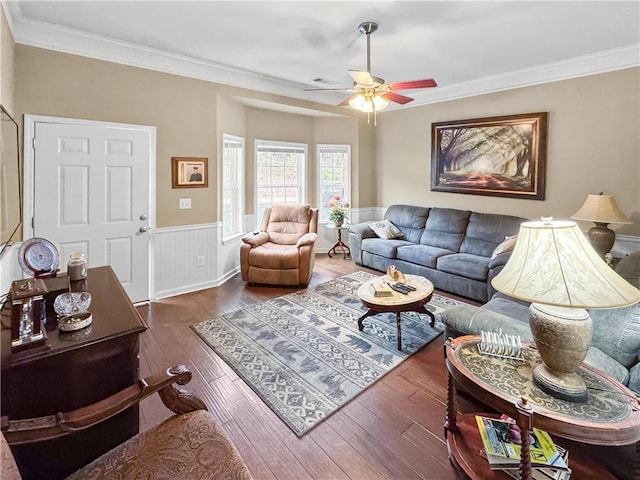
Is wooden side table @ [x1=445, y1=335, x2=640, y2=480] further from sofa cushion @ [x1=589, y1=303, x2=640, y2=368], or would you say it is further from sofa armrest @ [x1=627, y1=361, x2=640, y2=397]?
sofa cushion @ [x1=589, y1=303, x2=640, y2=368]

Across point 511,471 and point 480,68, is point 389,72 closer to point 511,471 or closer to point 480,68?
point 480,68

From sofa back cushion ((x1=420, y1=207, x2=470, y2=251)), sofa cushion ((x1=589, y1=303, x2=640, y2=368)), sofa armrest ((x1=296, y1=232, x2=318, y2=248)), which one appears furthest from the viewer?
sofa back cushion ((x1=420, y1=207, x2=470, y2=251))

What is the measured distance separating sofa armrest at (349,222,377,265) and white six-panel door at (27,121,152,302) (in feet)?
10.2

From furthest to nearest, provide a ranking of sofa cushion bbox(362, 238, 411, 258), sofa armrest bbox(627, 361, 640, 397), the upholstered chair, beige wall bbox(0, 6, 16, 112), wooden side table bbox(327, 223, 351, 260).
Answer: wooden side table bbox(327, 223, 351, 260) < sofa cushion bbox(362, 238, 411, 258) < beige wall bbox(0, 6, 16, 112) < sofa armrest bbox(627, 361, 640, 397) < the upholstered chair

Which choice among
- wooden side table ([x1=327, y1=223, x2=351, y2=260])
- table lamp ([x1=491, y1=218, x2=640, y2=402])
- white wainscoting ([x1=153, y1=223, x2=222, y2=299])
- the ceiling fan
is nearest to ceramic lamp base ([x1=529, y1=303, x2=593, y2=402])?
table lamp ([x1=491, y1=218, x2=640, y2=402])

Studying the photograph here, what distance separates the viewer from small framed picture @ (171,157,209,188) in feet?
13.8

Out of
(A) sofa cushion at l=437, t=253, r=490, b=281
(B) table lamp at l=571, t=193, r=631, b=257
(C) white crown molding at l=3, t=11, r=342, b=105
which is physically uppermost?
(C) white crown molding at l=3, t=11, r=342, b=105

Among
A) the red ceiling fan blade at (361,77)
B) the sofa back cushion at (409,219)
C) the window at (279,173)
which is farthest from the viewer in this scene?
the window at (279,173)

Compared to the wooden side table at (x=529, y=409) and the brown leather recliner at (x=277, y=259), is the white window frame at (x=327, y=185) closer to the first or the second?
the brown leather recliner at (x=277, y=259)

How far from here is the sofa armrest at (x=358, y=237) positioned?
224 inches

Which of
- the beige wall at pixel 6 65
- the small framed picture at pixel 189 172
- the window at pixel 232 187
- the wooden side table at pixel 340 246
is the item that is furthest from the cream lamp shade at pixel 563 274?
the wooden side table at pixel 340 246

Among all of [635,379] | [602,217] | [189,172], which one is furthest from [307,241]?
[635,379]

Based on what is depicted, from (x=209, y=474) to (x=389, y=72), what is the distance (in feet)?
15.4

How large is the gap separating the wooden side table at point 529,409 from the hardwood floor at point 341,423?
16 cm
